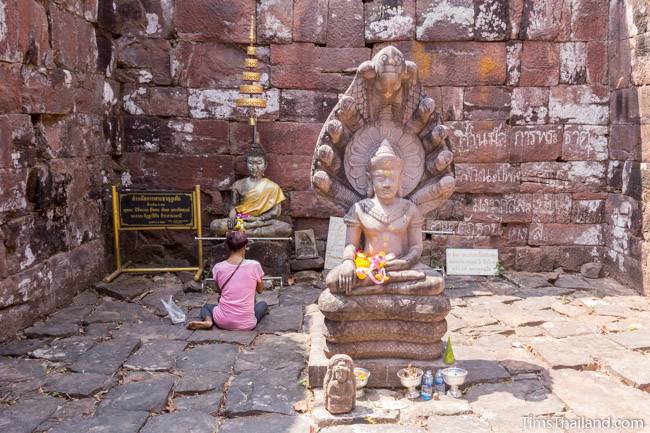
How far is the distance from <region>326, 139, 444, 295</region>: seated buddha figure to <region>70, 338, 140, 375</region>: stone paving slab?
2035 millimetres

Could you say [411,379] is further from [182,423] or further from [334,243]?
[334,243]

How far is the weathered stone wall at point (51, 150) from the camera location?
558cm

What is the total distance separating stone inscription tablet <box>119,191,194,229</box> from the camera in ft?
25.1

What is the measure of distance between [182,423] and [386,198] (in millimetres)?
2201

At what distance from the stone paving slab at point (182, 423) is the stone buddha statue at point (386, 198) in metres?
1.06

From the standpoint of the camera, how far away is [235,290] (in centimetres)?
559

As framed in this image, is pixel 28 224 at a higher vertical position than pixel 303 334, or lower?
higher

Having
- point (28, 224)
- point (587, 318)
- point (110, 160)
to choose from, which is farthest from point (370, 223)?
point (110, 160)

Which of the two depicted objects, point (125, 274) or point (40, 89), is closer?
point (40, 89)

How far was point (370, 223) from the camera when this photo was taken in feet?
15.2

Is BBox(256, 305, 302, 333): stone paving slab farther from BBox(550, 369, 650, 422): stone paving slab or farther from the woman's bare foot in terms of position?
BBox(550, 369, 650, 422): stone paving slab

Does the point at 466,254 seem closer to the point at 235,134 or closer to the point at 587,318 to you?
the point at 587,318

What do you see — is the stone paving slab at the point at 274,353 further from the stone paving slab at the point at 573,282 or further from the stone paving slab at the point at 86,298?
the stone paving slab at the point at 573,282

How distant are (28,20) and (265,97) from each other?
122 inches
